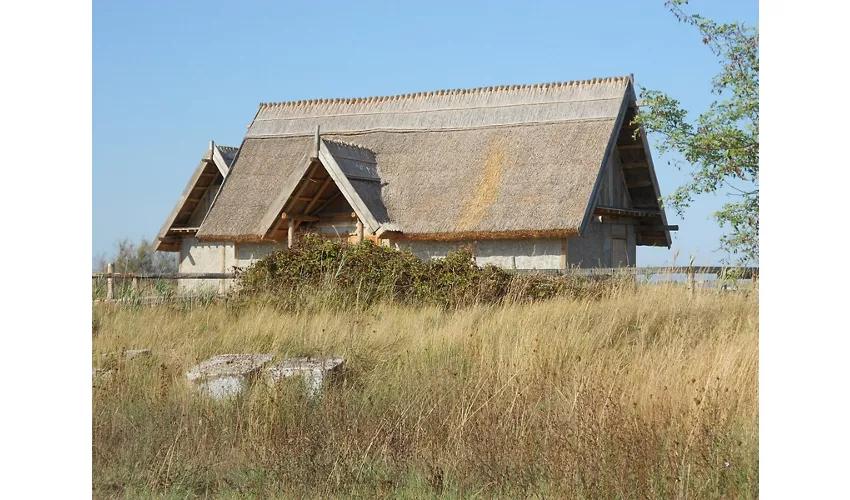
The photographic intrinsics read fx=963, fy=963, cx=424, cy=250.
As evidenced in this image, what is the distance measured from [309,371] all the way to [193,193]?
15.6 m

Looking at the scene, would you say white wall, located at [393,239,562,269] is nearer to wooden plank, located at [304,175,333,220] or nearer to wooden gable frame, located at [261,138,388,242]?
wooden gable frame, located at [261,138,388,242]

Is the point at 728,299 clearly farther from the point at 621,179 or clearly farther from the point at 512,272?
the point at 621,179

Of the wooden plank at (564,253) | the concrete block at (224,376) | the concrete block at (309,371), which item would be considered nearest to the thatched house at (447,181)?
the wooden plank at (564,253)

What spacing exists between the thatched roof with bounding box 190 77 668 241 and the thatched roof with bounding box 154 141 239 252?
730 millimetres

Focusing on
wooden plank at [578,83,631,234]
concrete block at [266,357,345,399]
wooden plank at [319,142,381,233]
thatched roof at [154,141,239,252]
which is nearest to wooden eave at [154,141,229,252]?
thatched roof at [154,141,239,252]

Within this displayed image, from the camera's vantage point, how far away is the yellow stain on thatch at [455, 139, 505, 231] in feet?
56.4

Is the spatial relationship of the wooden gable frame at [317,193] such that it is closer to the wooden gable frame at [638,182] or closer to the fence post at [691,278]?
the wooden gable frame at [638,182]

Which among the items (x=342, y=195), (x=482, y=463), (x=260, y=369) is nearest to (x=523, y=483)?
(x=482, y=463)

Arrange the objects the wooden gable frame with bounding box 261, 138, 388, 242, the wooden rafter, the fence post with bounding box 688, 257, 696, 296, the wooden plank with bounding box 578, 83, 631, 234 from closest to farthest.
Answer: the fence post with bounding box 688, 257, 696, 296
the wooden plank with bounding box 578, 83, 631, 234
the wooden gable frame with bounding box 261, 138, 388, 242
the wooden rafter

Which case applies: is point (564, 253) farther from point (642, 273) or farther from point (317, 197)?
point (317, 197)

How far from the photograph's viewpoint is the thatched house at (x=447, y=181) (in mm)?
17188
